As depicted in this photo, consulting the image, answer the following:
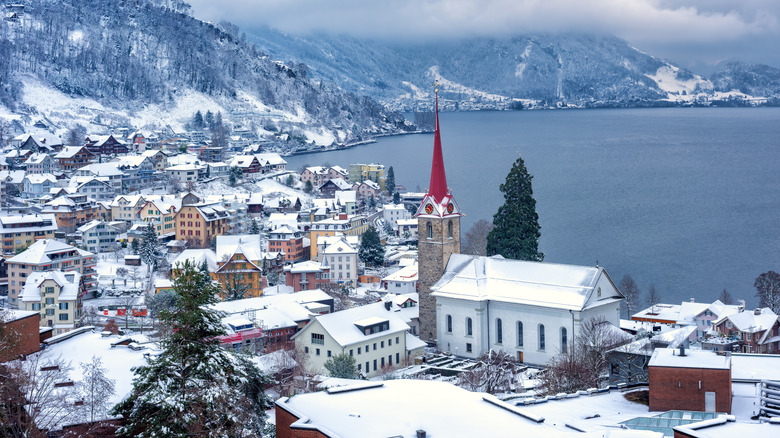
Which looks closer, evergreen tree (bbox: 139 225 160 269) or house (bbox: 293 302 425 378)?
house (bbox: 293 302 425 378)

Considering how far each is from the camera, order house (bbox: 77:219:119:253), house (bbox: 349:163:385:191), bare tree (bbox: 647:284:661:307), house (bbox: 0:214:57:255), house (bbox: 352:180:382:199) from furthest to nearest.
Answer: house (bbox: 349:163:385:191), house (bbox: 352:180:382:199), house (bbox: 77:219:119:253), house (bbox: 0:214:57:255), bare tree (bbox: 647:284:661:307)

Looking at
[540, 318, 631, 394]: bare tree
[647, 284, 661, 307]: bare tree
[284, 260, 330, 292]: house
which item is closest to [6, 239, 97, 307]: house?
[284, 260, 330, 292]: house

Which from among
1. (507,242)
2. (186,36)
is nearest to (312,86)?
(186,36)

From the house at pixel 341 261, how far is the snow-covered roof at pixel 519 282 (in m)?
18.0

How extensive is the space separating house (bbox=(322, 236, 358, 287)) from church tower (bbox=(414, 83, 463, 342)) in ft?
55.6

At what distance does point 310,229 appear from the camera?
194ft

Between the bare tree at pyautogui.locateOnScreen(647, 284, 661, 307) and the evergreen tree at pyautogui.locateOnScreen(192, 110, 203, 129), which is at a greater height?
the evergreen tree at pyautogui.locateOnScreen(192, 110, 203, 129)

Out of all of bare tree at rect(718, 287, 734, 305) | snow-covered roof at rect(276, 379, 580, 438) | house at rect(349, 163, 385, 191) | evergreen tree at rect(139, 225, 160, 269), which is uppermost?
house at rect(349, 163, 385, 191)

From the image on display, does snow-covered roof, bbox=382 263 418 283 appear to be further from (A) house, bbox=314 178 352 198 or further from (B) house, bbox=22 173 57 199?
(B) house, bbox=22 173 57 199

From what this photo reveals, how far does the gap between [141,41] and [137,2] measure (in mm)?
9261

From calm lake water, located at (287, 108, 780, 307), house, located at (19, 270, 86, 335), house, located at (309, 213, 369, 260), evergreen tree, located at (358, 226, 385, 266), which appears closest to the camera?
house, located at (19, 270, 86, 335)

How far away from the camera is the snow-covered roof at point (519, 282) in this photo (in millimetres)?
30062

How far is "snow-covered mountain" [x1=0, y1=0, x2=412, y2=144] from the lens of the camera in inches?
4562

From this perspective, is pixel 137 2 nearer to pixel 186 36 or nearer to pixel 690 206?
pixel 186 36
